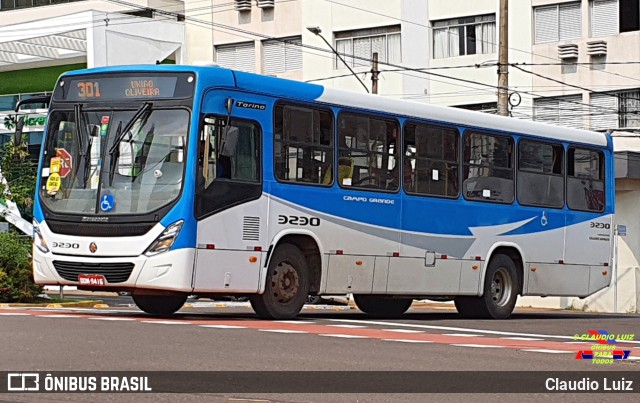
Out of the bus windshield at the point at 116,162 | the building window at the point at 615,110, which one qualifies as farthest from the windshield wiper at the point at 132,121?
the building window at the point at 615,110

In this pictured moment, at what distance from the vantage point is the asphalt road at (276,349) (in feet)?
34.0

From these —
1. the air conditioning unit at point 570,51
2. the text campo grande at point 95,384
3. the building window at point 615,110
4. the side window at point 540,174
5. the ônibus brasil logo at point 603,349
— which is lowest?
the ônibus brasil logo at point 603,349

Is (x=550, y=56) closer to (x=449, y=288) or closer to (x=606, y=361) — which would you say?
(x=449, y=288)

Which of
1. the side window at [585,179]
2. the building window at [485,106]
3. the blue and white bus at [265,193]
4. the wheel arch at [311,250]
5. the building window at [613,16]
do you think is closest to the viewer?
the blue and white bus at [265,193]

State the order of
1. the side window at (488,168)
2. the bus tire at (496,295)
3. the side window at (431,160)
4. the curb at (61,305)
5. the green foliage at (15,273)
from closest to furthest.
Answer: the side window at (431,160) < the side window at (488,168) < the bus tire at (496,295) < the curb at (61,305) < the green foliage at (15,273)

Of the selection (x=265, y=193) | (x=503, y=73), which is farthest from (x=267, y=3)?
(x=265, y=193)

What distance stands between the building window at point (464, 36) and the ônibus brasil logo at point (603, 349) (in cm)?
3226

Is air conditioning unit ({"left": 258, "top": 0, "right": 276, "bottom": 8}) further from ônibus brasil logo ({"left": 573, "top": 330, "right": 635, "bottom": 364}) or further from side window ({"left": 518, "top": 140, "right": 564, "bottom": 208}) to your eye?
ônibus brasil logo ({"left": 573, "top": 330, "right": 635, "bottom": 364})

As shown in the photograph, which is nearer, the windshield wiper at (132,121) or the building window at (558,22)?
the windshield wiper at (132,121)

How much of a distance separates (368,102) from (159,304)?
14.4 feet

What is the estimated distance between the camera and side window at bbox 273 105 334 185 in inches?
732

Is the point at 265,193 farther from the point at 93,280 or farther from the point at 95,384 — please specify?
the point at 95,384

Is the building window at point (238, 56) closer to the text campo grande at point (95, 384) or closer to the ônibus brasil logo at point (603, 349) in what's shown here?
the ônibus brasil logo at point (603, 349)

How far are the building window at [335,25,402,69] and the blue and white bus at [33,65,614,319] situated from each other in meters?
30.1
